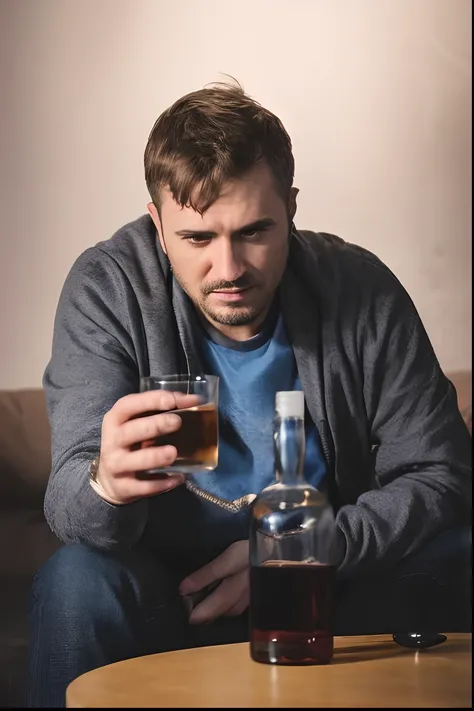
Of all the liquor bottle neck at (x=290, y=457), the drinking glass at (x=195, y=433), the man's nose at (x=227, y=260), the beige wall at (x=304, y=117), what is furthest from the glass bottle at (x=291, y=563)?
the beige wall at (x=304, y=117)

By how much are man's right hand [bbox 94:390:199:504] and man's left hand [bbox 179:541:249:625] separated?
24 cm

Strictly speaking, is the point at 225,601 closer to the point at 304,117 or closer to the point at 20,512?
the point at 20,512

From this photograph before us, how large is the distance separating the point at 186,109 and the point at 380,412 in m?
0.56

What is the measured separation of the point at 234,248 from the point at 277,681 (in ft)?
2.35

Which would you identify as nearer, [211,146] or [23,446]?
[211,146]

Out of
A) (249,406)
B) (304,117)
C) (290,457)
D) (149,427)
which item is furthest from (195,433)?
(304,117)

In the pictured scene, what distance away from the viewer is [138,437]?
1.28 m

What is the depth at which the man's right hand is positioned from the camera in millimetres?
1268

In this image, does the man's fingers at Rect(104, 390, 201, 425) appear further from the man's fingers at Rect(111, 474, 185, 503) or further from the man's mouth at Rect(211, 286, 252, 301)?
the man's mouth at Rect(211, 286, 252, 301)

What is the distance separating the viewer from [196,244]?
1573mm

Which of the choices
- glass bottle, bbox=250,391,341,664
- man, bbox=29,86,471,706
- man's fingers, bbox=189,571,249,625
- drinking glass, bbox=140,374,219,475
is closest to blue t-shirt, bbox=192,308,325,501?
man, bbox=29,86,471,706

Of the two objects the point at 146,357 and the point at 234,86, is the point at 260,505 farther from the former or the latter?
the point at 234,86

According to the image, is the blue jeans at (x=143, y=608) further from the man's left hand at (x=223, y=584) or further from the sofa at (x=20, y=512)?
the sofa at (x=20, y=512)

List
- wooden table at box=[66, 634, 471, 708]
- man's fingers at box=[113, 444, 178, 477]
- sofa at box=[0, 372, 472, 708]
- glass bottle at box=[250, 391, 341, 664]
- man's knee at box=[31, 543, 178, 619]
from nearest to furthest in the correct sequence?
wooden table at box=[66, 634, 471, 708] < glass bottle at box=[250, 391, 341, 664] < man's fingers at box=[113, 444, 178, 477] < man's knee at box=[31, 543, 178, 619] < sofa at box=[0, 372, 472, 708]
